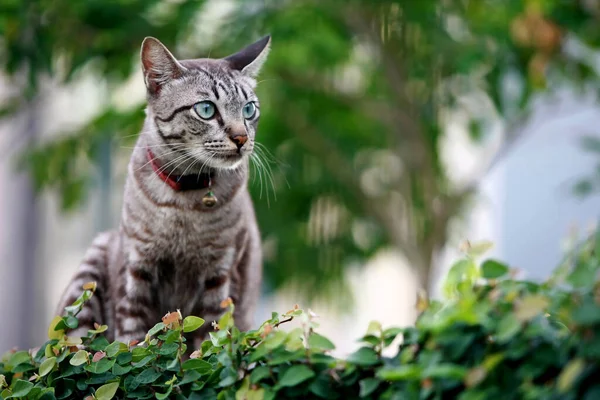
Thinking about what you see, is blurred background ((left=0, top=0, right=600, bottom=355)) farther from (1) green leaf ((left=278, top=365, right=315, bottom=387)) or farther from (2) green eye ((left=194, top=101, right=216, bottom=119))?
(1) green leaf ((left=278, top=365, right=315, bottom=387))

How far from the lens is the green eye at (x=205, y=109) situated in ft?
8.03

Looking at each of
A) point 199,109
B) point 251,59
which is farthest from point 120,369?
point 251,59

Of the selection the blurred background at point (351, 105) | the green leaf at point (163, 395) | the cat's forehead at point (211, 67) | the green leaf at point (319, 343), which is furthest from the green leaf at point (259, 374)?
the blurred background at point (351, 105)

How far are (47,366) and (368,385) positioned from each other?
83cm

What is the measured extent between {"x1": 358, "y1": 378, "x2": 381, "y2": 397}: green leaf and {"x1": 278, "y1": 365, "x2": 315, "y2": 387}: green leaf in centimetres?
11

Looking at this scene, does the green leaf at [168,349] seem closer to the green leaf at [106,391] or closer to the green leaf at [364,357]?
the green leaf at [106,391]

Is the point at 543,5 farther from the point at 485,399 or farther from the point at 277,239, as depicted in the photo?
the point at 485,399

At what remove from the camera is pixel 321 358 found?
1715 millimetres

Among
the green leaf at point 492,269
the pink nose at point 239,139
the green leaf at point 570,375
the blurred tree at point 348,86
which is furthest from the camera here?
the blurred tree at point 348,86

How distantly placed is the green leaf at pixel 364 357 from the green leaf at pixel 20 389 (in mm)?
801

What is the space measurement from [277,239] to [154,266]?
4.01 m

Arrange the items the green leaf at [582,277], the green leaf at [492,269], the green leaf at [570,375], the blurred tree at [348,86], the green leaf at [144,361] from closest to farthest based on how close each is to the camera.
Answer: the green leaf at [570,375], the green leaf at [582,277], the green leaf at [492,269], the green leaf at [144,361], the blurred tree at [348,86]

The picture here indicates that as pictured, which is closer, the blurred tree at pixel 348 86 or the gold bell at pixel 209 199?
the gold bell at pixel 209 199

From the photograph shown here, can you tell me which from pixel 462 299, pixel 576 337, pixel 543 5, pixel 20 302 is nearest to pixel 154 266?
pixel 462 299
